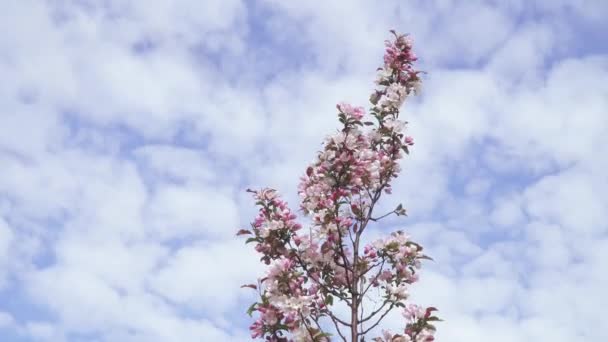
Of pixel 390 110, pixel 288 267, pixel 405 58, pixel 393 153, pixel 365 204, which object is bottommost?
pixel 288 267

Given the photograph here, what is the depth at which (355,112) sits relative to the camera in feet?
24.1

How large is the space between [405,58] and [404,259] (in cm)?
264

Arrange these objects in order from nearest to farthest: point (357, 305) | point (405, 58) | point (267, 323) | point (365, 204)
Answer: point (267, 323) → point (357, 305) → point (365, 204) → point (405, 58)

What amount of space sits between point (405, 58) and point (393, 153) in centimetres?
130

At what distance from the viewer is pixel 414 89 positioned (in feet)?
25.9

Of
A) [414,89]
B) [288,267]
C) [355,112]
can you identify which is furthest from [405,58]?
[288,267]

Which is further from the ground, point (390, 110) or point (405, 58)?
point (405, 58)

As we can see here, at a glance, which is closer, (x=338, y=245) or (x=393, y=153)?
(x=338, y=245)

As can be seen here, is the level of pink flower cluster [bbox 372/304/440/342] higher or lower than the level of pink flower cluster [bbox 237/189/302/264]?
lower

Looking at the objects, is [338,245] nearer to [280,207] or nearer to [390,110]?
[280,207]

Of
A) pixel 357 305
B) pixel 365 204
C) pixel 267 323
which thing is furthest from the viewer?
pixel 365 204

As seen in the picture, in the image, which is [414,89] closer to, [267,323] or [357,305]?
[357,305]

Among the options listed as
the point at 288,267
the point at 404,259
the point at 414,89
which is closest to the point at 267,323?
the point at 288,267

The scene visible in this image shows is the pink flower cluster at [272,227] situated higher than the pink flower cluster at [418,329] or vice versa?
the pink flower cluster at [272,227]
